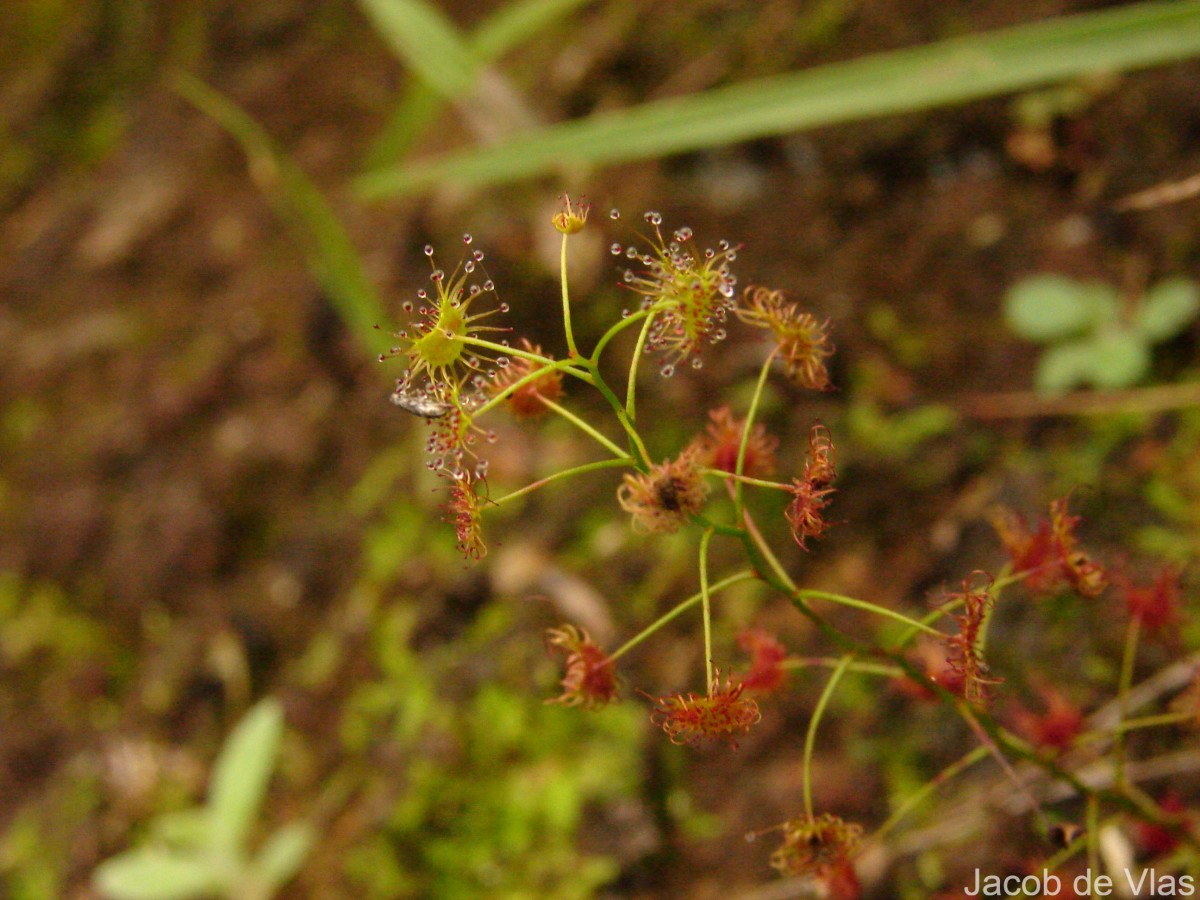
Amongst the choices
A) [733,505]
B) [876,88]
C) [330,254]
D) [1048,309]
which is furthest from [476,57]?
[733,505]

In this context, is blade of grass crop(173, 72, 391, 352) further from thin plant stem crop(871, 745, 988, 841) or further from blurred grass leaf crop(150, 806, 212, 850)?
thin plant stem crop(871, 745, 988, 841)

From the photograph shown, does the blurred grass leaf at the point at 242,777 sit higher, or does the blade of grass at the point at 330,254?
the blade of grass at the point at 330,254

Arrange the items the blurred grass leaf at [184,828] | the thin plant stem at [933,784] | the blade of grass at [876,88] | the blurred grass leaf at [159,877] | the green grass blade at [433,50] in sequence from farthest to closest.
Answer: the green grass blade at [433,50] < the blurred grass leaf at [184,828] < the blurred grass leaf at [159,877] < the blade of grass at [876,88] < the thin plant stem at [933,784]

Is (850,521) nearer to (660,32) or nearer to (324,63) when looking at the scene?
(660,32)

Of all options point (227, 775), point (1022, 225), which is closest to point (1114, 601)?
point (1022, 225)

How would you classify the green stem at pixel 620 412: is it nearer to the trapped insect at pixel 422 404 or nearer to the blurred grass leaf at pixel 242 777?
the trapped insect at pixel 422 404

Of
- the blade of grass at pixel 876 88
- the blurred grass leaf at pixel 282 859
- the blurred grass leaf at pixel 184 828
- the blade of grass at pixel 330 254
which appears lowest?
the blurred grass leaf at pixel 282 859

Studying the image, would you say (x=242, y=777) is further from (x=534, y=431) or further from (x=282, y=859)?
(x=534, y=431)

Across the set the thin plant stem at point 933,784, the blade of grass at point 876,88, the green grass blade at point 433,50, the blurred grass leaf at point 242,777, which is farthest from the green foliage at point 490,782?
the green grass blade at point 433,50
